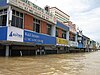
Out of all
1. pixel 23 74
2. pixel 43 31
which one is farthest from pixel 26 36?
pixel 23 74

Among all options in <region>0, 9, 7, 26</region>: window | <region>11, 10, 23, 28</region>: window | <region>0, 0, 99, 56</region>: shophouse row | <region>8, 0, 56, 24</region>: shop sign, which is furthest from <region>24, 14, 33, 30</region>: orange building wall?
<region>0, 9, 7, 26</region>: window

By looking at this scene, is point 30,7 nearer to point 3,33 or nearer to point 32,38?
point 32,38

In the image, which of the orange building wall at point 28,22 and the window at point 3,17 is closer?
the window at point 3,17

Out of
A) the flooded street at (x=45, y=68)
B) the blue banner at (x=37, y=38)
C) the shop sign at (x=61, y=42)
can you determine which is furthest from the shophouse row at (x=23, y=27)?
the flooded street at (x=45, y=68)

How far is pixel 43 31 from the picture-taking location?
82.4ft

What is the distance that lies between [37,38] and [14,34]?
469 cm

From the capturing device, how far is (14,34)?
1742 cm

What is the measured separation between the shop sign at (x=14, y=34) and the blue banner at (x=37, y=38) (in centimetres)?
92

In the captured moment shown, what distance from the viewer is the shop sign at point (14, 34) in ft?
55.3

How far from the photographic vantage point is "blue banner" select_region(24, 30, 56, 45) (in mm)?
19584

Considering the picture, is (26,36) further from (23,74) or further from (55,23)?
(23,74)

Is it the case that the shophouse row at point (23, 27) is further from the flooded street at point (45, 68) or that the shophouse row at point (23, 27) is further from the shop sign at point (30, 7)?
the flooded street at point (45, 68)

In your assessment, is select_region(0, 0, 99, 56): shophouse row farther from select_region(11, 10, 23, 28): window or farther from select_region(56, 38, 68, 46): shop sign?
select_region(56, 38, 68, 46): shop sign

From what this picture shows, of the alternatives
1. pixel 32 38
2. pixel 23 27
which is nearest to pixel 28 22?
pixel 23 27
